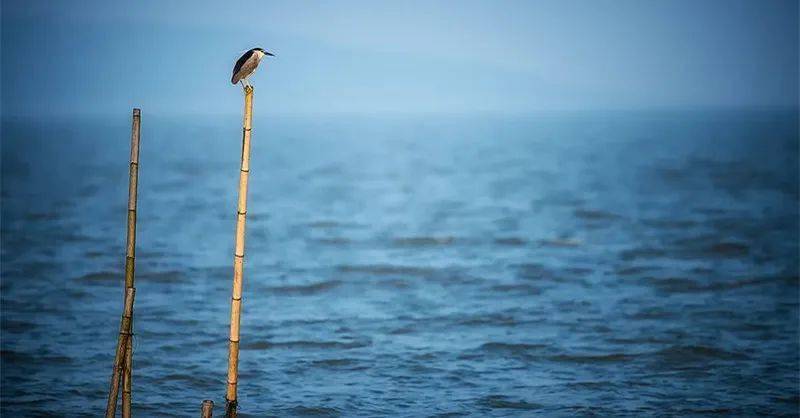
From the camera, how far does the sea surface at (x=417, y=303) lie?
1332cm

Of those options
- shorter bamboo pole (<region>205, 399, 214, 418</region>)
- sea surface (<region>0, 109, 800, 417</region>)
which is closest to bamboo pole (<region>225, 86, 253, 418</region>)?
shorter bamboo pole (<region>205, 399, 214, 418</region>)

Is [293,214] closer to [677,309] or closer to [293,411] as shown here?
[677,309]

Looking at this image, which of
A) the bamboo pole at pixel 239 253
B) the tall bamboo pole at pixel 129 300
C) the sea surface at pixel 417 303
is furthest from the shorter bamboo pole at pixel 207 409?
the sea surface at pixel 417 303

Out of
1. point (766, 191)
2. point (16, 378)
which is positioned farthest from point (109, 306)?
point (766, 191)

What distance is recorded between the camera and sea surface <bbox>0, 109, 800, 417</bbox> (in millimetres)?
13320

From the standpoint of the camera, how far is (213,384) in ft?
44.4

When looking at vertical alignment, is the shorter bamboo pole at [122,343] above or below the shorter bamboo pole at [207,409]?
above

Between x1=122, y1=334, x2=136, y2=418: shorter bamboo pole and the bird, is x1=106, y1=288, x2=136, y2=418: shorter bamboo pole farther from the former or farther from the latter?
the bird

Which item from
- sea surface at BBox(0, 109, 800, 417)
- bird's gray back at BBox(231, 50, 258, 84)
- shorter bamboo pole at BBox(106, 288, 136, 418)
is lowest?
sea surface at BBox(0, 109, 800, 417)

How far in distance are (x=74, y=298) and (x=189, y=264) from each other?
412cm

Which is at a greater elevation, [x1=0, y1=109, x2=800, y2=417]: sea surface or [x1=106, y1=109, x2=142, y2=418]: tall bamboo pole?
[x1=106, y1=109, x2=142, y2=418]: tall bamboo pole

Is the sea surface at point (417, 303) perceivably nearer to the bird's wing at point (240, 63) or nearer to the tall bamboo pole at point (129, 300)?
the tall bamboo pole at point (129, 300)

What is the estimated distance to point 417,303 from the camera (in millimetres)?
19047

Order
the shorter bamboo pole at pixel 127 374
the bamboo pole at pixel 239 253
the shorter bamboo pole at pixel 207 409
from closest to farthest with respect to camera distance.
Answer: the bamboo pole at pixel 239 253, the shorter bamboo pole at pixel 207 409, the shorter bamboo pole at pixel 127 374
